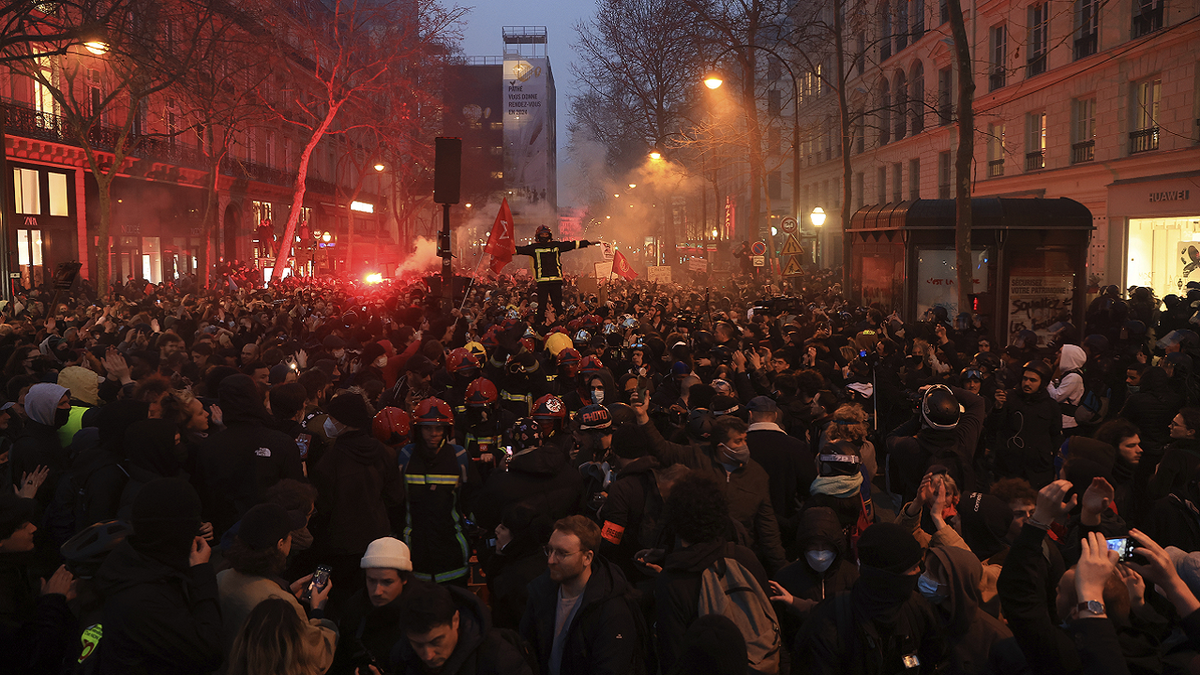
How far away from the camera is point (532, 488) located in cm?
494

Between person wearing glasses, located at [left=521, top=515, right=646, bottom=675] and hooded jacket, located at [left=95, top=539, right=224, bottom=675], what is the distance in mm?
1239

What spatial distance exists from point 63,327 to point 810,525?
1286 cm

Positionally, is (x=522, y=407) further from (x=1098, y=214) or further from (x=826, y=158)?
(x=826, y=158)

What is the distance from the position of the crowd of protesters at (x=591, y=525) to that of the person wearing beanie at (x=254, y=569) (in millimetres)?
12

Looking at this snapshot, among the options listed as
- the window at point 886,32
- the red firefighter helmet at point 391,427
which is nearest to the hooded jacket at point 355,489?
the red firefighter helmet at point 391,427

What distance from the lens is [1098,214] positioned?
2441 centimetres

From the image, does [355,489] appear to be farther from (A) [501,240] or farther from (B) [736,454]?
(A) [501,240]


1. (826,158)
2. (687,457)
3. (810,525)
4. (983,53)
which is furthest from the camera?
(826,158)

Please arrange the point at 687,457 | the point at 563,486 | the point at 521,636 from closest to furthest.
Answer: the point at 521,636, the point at 563,486, the point at 687,457

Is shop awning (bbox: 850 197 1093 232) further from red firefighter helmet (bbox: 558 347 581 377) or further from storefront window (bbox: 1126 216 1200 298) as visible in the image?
red firefighter helmet (bbox: 558 347 581 377)

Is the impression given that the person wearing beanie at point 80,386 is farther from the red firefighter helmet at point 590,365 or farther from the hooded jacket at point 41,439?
the red firefighter helmet at point 590,365

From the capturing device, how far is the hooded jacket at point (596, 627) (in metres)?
3.55

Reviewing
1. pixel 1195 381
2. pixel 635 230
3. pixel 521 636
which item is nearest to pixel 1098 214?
pixel 1195 381

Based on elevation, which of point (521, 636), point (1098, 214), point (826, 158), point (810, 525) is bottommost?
point (521, 636)
